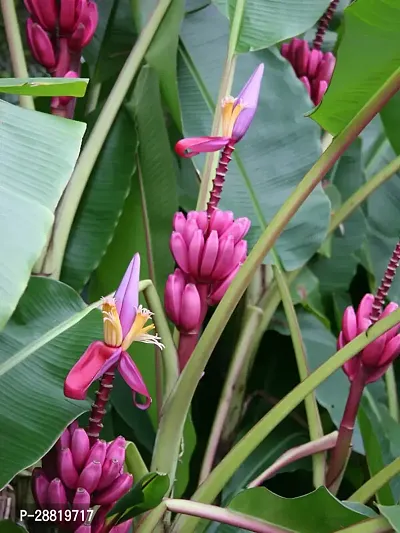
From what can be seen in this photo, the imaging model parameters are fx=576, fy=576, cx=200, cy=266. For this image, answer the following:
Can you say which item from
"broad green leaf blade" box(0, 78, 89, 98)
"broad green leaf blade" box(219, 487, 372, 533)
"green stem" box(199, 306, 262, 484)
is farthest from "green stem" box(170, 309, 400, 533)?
"broad green leaf blade" box(0, 78, 89, 98)

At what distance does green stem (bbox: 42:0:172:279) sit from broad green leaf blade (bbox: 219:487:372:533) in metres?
0.23

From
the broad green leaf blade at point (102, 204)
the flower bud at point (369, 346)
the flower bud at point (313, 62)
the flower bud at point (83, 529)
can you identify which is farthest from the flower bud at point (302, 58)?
the flower bud at point (83, 529)

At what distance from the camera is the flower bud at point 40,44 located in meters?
0.48

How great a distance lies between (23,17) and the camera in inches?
26.4

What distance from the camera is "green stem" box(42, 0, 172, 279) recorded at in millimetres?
475

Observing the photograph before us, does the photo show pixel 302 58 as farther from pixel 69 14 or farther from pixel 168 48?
pixel 69 14

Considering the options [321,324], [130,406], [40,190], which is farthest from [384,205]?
[40,190]

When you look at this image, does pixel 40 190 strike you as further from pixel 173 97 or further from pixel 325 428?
pixel 325 428

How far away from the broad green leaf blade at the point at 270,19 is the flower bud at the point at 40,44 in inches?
6.4

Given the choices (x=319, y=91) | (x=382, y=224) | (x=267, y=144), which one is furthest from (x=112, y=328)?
(x=382, y=224)

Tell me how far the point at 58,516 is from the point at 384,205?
2.38 ft

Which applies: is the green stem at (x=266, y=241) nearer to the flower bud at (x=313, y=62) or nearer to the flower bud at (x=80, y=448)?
the flower bud at (x=80, y=448)

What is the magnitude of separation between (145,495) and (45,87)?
9.7 inches

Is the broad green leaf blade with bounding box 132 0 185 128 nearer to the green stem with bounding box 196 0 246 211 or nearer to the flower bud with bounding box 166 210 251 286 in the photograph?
the green stem with bounding box 196 0 246 211
